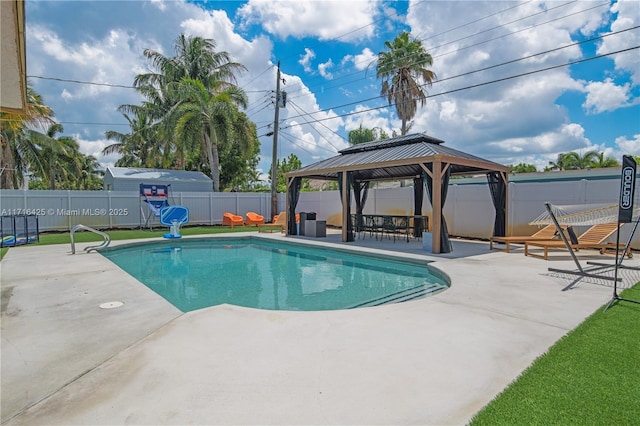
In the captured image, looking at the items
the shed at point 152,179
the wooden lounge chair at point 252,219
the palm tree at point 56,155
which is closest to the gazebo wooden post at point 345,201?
the wooden lounge chair at point 252,219

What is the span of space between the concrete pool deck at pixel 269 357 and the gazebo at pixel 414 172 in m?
4.47

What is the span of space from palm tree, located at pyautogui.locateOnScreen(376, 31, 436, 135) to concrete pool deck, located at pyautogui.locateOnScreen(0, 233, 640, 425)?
51.9 ft

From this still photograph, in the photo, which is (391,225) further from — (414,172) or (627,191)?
(627,191)

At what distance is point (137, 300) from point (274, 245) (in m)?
7.85

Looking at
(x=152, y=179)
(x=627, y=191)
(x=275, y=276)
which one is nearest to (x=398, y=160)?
(x=275, y=276)

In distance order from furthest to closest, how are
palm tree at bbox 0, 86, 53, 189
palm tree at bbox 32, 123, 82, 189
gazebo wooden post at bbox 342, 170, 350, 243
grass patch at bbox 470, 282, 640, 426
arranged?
palm tree at bbox 32, 123, 82, 189 → palm tree at bbox 0, 86, 53, 189 → gazebo wooden post at bbox 342, 170, 350, 243 → grass patch at bbox 470, 282, 640, 426

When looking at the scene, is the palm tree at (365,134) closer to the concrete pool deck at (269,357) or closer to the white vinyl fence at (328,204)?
the white vinyl fence at (328,204)

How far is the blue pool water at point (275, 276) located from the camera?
5.92 meters

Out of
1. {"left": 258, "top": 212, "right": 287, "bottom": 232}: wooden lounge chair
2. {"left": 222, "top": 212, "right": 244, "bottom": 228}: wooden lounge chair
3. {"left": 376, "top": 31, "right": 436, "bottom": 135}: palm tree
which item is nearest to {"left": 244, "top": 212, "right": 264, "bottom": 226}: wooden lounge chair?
{"left": 222, "top": 212, "right": 244, "bottom": 228}: wooden lounge chair

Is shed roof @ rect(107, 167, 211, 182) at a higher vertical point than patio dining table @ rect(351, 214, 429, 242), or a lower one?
higher

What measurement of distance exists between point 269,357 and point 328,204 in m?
14.8

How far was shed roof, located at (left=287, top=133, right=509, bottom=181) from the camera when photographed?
9.89 m

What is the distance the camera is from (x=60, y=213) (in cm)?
1528

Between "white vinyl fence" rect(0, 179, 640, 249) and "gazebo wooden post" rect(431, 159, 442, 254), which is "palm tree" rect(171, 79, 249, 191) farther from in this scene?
"gazebo wooden post" rect(431, 159, 442, 254)
